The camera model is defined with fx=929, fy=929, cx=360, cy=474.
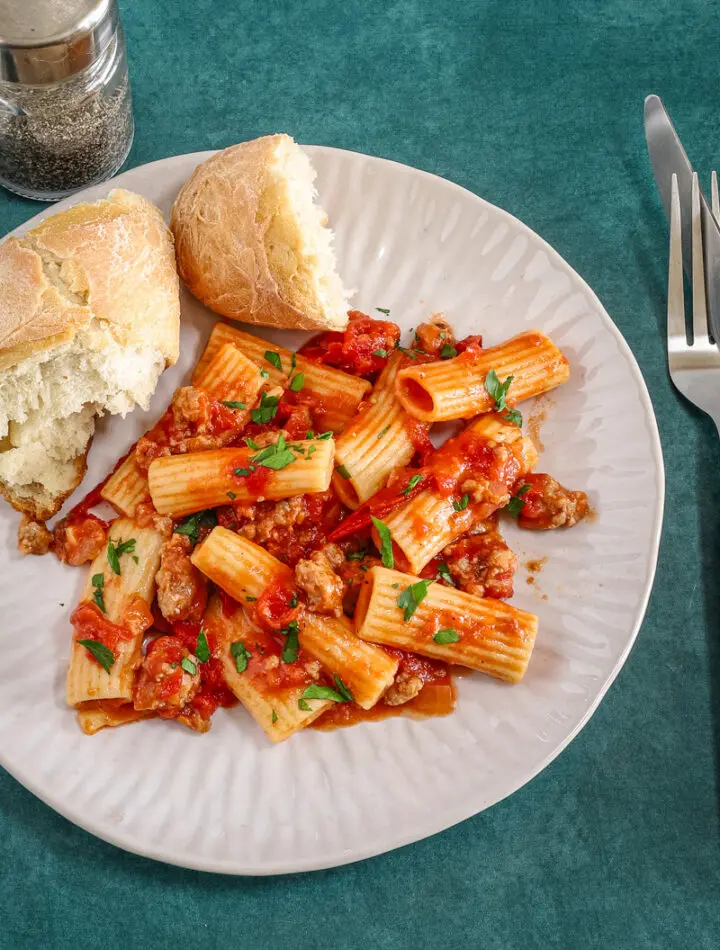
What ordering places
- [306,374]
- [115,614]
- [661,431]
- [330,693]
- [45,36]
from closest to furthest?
[45,36], [330,693], [115,614], [306,374], [661,431]

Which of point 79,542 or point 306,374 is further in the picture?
point 306,374

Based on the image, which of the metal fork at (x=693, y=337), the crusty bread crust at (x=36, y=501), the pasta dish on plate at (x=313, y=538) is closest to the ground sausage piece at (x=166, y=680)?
the pasta dish on plate at (x=313, y=538)

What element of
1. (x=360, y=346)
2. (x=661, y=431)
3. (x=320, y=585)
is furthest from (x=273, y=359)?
(x=661, y=431)

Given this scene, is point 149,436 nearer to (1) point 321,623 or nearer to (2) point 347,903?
(1) point 321,623

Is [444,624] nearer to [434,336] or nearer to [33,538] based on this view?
[434,336]

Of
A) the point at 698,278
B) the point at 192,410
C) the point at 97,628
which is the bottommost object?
the point at 97,628

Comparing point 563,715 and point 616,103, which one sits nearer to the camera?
point 563,715

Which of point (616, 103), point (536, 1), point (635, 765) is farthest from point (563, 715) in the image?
point (536, 1)
